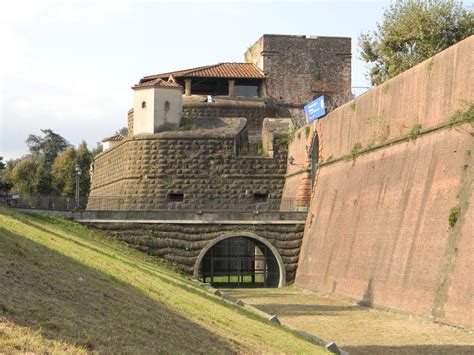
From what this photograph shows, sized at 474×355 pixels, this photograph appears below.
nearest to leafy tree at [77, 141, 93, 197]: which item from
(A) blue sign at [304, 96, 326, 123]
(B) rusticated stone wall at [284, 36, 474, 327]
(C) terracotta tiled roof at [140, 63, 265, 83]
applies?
(C) terracotta tiled roof at [140, 63, 265, 83]

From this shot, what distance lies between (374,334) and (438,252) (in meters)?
3.67

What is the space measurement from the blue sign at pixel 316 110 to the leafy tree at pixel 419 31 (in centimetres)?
1413

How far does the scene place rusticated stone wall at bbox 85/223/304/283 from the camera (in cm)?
3881

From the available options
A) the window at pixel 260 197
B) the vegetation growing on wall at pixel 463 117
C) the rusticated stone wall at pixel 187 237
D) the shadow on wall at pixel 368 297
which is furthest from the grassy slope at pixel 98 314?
the window at pixel 260 197

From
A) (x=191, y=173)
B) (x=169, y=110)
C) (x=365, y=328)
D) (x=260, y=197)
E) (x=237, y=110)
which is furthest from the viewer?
(x=237, y=110)

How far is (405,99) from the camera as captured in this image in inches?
1133

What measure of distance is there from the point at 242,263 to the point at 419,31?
19.1 metres

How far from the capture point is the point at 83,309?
11.4 metres

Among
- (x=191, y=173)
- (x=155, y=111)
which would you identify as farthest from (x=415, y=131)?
(x=155, y=111)

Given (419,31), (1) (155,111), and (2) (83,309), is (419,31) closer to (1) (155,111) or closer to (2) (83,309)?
(1) (155,111)

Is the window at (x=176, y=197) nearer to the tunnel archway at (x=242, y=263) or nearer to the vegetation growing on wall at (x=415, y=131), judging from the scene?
the tunnel archway at (x=242, y=263)

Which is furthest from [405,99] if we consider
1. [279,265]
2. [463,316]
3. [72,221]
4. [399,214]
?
[72,221]

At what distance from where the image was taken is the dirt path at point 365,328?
1789cm

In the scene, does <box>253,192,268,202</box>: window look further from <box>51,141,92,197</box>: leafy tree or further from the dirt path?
<box>51,141,92,197</box>: leafy tree
